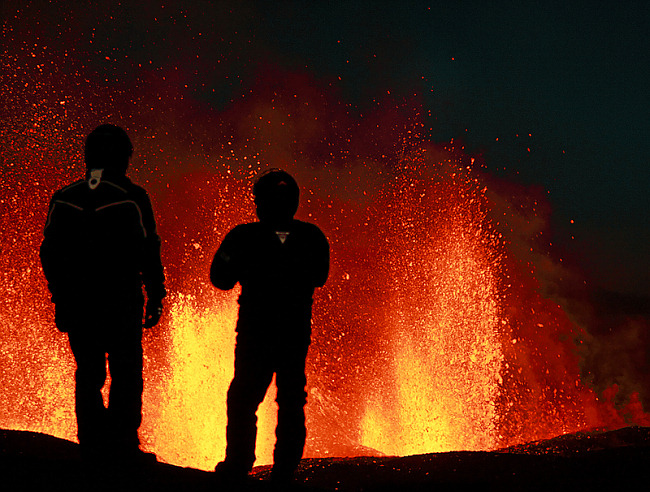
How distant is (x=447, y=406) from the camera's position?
1630cm

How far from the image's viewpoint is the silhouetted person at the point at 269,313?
3.55 metres

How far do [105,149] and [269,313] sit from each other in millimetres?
Result: 1429

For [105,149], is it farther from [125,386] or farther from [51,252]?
[125,386]

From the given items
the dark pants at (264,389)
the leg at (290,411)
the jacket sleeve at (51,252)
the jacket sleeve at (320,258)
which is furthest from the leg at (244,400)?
the jacket sleeve at (51,252)

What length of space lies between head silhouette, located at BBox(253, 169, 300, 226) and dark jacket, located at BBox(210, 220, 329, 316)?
0.07 metres

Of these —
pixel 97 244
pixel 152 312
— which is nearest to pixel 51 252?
pixel 97 244

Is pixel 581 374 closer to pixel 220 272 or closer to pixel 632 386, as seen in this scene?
pixel 632 386

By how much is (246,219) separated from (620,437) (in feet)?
38.1

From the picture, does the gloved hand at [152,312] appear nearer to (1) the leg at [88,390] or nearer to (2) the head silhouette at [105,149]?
(1) the leg at [88,390]

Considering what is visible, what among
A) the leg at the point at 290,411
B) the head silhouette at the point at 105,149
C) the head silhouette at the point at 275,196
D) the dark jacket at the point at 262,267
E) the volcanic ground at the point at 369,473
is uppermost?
the head silhouette at the point at 105,149

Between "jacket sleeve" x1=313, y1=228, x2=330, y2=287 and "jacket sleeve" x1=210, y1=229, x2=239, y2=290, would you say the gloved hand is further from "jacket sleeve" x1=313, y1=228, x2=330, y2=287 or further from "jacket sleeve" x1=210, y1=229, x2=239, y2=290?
"jacket sleeve" x1=313, y1=228, x2=330, y2=287

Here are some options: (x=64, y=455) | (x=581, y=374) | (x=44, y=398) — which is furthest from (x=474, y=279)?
(x=581, y=374)

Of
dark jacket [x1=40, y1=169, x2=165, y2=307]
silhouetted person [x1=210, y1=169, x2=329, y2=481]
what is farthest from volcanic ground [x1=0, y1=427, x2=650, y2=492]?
dark jacket [x1=40, y1=169, x2=165, y2=307]

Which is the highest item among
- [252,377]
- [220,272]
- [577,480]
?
[220,272]
